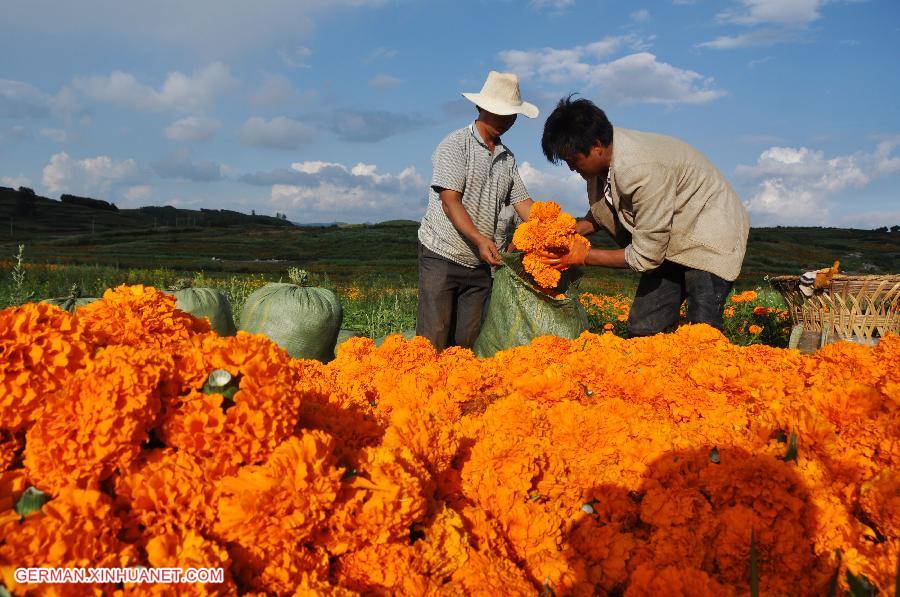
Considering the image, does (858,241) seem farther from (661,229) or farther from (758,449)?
(758,449)

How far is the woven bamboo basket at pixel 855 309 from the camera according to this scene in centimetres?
416

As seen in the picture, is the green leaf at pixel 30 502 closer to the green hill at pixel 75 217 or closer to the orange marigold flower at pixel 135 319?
the orange marigold flower at pixel 135 319

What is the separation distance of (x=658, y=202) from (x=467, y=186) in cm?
143

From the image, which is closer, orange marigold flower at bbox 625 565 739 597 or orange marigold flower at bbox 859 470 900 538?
orange marigold flower at bbox 625 565 739 597

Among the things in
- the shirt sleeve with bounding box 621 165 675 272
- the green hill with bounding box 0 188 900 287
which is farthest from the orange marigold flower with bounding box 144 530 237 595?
the green hill with bounding box 0 188 900 287

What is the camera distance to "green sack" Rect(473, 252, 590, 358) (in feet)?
13.3

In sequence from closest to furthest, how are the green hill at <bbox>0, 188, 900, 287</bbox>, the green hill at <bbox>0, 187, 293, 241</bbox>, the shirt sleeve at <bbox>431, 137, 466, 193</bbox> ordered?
the shirt sleeve at <bbox>431, 137, 466, 193</bbox>, the green hill at <bbox>0, 188, 900, 287</bbox>, the green hill at <bbox>0, 187, 293, 241</bbox>

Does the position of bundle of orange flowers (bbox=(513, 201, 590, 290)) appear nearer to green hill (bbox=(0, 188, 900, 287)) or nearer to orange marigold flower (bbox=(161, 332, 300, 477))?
orange marigold flower (bbox=(161, 332, 300, 477))

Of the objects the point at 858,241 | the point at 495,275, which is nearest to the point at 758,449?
the point at 495,275

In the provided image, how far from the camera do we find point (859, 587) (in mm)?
1217

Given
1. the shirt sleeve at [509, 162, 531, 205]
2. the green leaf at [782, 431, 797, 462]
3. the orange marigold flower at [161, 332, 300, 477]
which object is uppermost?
the shirt sleeve at [509, 162, 531, 205]

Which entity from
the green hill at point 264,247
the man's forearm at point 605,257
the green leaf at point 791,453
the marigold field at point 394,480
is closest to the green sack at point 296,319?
the man's forearm at point 605,257

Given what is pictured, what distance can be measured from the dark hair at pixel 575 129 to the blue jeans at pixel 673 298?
3.96 feet

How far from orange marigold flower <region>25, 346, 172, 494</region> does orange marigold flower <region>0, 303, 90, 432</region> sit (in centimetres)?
8
